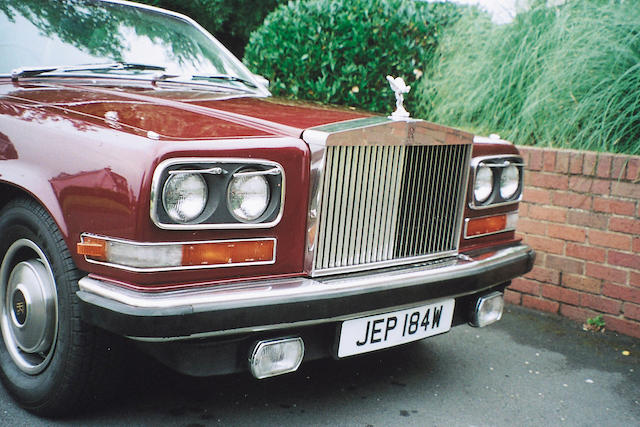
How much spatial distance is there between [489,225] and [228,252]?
143 centimetres

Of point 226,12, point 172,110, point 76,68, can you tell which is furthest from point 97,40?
point 226,12

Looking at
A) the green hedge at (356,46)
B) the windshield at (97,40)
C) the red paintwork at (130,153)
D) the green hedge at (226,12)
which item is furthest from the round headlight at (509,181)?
the green hedge at (226,12)

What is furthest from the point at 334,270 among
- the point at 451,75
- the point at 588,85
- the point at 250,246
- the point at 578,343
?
the point at 451,75

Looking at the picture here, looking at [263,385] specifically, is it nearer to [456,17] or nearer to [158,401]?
[158,401]

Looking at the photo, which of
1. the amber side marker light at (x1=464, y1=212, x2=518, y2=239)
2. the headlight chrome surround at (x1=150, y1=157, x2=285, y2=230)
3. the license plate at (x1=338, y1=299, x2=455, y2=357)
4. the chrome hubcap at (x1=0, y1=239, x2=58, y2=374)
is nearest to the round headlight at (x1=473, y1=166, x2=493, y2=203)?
the amber side marker light at (x1=464, y1=212, x2=518, y2=239)

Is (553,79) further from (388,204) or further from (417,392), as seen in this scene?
(417,392)

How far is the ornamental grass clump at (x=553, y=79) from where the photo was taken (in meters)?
4.22

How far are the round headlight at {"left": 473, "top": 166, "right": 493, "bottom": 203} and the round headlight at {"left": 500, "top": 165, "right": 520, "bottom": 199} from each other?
90 mm

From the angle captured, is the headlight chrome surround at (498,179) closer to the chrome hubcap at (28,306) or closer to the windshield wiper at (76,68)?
the windshield wiper at (76,68)

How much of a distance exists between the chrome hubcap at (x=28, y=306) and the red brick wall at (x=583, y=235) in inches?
117

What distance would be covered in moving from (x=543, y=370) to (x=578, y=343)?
527 mm

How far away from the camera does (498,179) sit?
3064 mm

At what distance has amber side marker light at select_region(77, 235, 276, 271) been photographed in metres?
2.01

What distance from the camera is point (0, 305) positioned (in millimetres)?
2641
